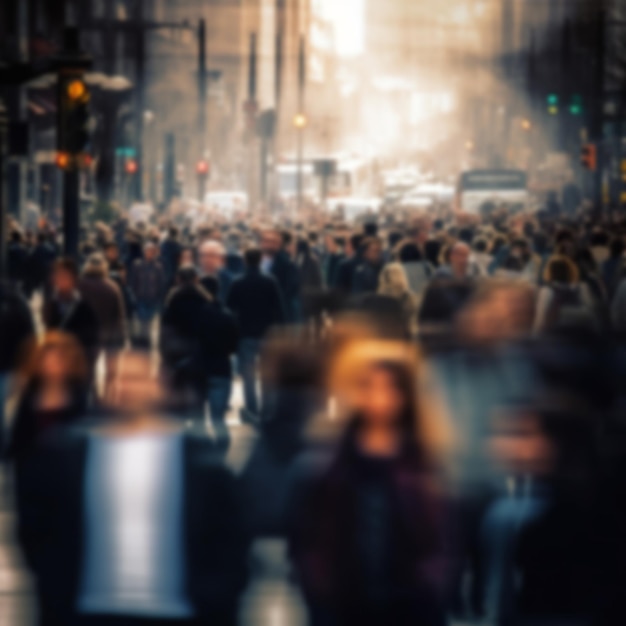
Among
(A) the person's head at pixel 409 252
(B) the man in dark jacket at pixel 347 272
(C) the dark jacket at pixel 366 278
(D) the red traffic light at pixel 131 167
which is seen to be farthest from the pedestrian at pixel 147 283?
(D) the red traffic light at pixel 131 167

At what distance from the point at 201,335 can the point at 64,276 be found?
1.09m

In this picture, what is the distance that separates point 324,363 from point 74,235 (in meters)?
7.06

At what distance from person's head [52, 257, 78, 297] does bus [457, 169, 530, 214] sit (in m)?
55.6

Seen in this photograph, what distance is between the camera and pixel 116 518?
7.09 meters

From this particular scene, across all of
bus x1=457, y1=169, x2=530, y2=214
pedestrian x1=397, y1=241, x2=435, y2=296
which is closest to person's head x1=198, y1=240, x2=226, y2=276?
pedestrian x1=397, y1=241, x2=435, y2=296

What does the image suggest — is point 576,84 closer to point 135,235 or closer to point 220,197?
point 220,197

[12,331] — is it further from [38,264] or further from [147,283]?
[38,264]

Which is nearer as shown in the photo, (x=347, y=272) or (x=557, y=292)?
(x=557, y=292)

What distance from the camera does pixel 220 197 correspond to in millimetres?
68188

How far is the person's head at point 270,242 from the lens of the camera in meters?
20.9

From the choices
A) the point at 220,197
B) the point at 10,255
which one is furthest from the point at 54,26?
the point at 10,255

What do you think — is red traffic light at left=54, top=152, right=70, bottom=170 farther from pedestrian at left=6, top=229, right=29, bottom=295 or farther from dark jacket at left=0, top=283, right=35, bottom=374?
dark jacket at left=0, top=283, right=35, bottom=374

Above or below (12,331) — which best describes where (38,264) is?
below

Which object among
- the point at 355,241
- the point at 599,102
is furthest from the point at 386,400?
the point at 599,102
